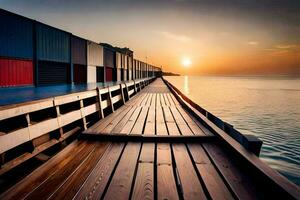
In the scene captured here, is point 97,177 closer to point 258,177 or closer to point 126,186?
point 126,186

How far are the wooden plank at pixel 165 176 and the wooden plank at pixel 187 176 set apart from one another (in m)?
0.11

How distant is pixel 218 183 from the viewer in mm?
2826

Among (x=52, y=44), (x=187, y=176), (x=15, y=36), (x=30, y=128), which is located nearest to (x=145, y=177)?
(x=187, y=176)

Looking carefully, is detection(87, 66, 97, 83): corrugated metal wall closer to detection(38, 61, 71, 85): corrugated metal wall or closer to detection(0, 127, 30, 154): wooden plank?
detection(38, 61, 71, 85): corrugated metal wall

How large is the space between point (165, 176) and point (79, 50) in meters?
14.0

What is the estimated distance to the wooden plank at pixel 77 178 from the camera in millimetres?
2537

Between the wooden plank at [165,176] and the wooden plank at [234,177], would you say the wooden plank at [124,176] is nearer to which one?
the wooden plank at [165,176]

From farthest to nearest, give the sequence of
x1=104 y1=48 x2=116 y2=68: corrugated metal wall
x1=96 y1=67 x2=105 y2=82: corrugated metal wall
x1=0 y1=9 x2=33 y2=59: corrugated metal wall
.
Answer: x1=104 y1=48 x2=116 y2=68: corrugated metal wall, x1=96 y1=67 x2=105 y2=82: corrugated metal wall, x1=0 y1=9 x2=33 y2=59: corrugated metal wall

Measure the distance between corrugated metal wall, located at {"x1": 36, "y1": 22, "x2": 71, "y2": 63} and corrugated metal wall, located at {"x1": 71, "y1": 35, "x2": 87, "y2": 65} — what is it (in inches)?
26.7

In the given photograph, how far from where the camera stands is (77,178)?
2947mm

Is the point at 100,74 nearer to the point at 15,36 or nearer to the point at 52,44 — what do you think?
the point at 52,44

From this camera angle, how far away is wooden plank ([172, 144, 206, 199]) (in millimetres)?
2578

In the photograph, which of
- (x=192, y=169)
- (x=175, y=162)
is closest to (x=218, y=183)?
(x=192, y=169)

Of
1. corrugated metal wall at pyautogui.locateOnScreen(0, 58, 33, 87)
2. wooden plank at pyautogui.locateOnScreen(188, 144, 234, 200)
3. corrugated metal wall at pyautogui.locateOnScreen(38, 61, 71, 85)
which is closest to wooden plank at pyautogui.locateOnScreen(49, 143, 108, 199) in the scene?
wooden plank at pyautogui.locateOnScreen(188, 144, 234, 200)
